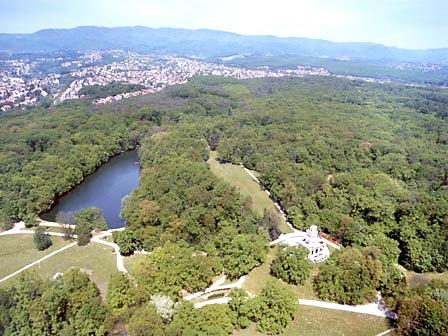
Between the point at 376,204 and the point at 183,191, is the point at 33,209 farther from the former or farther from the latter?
the point at 376,204

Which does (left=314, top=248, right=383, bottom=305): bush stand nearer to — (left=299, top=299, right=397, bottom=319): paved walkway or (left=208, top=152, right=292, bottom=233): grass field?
(left=299, top=299, right=397, bottom=319): paved walkway

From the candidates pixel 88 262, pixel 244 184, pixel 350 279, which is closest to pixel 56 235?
pixel 88 262

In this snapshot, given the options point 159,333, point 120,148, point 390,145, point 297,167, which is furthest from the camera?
point 120,148

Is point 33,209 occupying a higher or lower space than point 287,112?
lower

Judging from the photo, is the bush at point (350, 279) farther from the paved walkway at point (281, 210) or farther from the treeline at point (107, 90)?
the treeline at point (107, 90)

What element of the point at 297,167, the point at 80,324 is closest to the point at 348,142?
the point at 297,167

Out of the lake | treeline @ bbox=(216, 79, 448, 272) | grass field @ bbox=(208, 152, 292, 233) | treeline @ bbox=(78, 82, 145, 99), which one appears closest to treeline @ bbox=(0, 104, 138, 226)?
the lake

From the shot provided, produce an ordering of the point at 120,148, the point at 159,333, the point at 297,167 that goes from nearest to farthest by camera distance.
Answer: the point at 159,333
the point at 297,167
the point at 120,148

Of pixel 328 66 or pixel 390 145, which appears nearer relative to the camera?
pixel 390 145

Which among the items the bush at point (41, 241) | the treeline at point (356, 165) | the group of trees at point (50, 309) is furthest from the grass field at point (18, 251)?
the treeline at point (356, 165)
